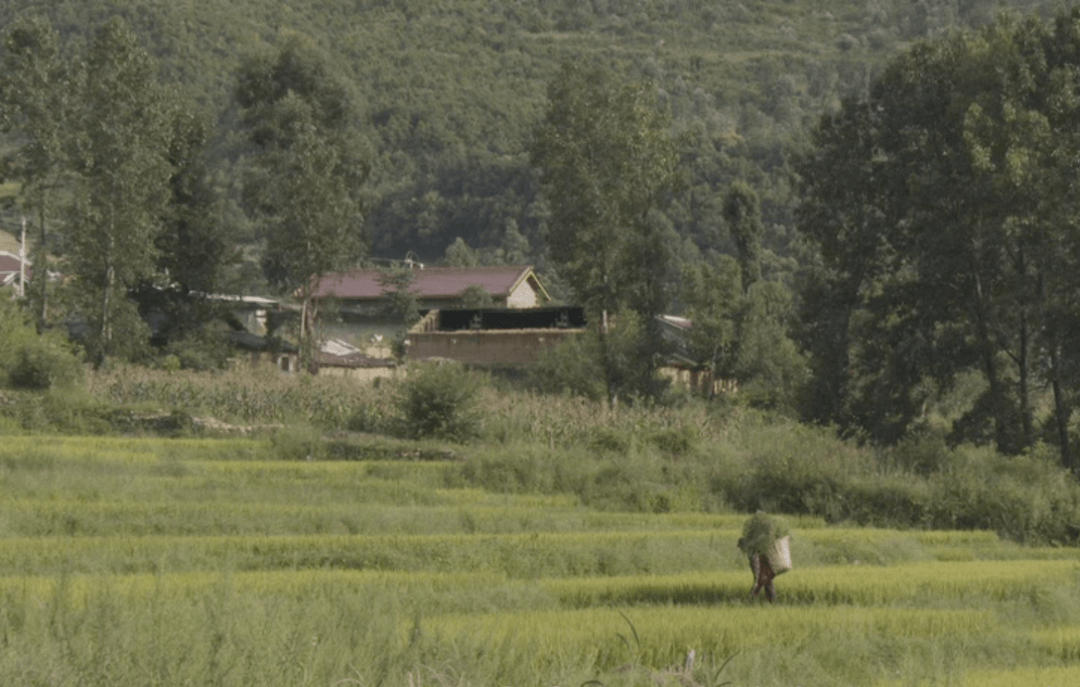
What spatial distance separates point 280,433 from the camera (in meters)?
30.9

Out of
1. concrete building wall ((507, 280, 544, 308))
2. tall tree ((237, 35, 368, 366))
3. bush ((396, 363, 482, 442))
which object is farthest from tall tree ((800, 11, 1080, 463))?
concrete building wall ((507, 280, 544, 308))

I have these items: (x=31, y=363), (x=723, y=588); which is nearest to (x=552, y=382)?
(x=31, y=363)

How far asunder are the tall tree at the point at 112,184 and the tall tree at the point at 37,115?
1097mm

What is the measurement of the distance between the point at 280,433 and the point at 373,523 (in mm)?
10236

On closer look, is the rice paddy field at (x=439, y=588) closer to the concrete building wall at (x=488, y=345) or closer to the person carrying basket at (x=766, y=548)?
the person carrying basket at (x=766, y=548)

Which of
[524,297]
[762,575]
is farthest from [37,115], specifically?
[762,575]

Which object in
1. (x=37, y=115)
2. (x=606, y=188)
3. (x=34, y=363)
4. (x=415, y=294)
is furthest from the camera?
(x=415, y=294)

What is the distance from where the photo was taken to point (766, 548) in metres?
14.9

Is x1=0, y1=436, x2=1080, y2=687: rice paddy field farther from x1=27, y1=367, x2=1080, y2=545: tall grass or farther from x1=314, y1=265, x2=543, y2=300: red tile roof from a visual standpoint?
x1=314, y1=265, x2=543, y2=300: red tile roof

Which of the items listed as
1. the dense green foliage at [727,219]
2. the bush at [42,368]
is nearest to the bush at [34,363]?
the bush at [42,368]

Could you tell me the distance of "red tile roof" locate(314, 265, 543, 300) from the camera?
7456 centimetres

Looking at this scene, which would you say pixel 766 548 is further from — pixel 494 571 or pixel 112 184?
pixel 112 184

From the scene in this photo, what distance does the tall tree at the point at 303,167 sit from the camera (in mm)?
53156

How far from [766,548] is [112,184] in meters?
36.6
